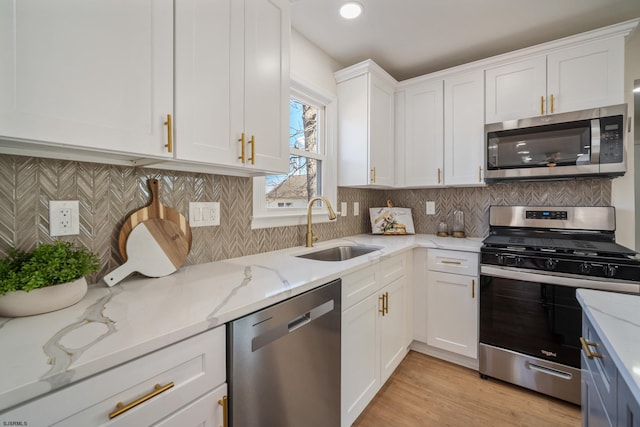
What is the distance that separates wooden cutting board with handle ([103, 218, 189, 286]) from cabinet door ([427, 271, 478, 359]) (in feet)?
6.05

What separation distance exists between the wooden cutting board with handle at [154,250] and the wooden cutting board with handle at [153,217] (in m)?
0.02

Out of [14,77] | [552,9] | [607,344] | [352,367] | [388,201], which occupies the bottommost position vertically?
[352,367]

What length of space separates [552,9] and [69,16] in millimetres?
2598

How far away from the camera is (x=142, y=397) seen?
26.1 inches

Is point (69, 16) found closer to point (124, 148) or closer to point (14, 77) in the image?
point (14, 77)

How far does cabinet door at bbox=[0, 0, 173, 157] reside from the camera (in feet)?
2.35

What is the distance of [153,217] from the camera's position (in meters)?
1.25

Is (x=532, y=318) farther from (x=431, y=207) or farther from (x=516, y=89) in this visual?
(x=516, y=89)

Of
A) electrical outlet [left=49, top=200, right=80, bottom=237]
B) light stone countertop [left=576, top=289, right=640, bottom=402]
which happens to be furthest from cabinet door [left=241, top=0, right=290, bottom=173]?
light stone countertop [left=576, top=289, right=640, bottom=402]

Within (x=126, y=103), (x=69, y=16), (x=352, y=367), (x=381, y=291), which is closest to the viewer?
(x=69, y=16)

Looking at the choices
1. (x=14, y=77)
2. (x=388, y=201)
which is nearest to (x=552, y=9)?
(x=388, y=201)

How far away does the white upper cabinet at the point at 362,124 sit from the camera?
2330 millimetres

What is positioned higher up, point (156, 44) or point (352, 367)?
point (156, 44)

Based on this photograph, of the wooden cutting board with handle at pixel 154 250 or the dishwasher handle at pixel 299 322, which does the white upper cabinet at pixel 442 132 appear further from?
the wooden cutting board with handle at pixel 154 250
